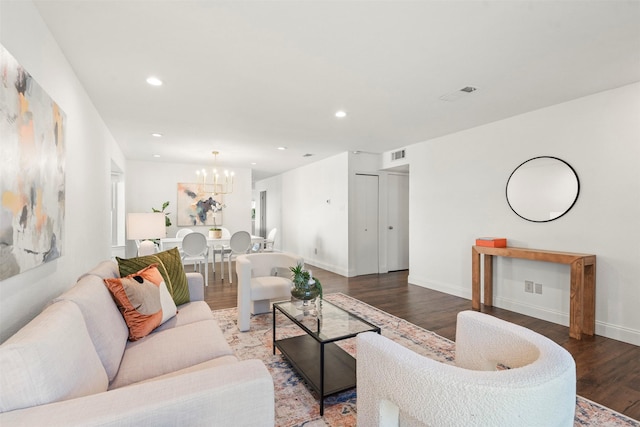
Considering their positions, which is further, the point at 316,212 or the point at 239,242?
the point at 316,212

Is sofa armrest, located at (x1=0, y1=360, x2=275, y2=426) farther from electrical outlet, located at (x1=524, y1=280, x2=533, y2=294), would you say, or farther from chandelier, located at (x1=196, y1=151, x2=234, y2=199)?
chandelier, located at (x1=196, y1=151, x2=234, y2=199)

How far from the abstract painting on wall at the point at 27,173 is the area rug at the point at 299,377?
1608mm

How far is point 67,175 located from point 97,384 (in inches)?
69.0

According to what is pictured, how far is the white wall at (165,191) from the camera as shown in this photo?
6809 millimetres

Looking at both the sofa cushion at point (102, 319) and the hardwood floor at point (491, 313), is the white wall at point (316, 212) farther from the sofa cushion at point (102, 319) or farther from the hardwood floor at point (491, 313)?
the sofa cushion at point (102, 319)

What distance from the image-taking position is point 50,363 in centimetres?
100

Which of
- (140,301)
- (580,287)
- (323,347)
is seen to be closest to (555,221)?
(580,287)

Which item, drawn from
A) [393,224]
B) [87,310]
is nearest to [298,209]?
[393,224]

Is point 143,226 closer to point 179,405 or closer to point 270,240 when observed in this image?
point 179,405

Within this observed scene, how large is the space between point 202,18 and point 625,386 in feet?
12.5

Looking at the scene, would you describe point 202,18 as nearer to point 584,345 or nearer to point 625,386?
point 625,386

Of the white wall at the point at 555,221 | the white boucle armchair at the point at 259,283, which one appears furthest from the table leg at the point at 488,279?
the white boucle armchair at the point at 259,283

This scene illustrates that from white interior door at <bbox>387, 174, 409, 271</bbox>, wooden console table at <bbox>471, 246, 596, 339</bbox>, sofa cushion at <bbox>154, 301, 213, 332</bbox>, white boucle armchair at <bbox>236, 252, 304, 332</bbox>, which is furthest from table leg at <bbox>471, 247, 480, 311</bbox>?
sofa cushion at <bbox>154, 301, 213, 332</bbox>

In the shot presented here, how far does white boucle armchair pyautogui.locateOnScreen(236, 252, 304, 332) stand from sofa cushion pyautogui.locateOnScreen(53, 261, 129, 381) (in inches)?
54.5
